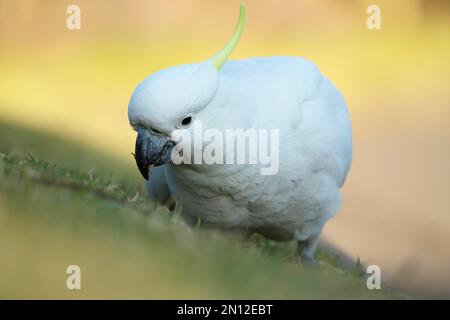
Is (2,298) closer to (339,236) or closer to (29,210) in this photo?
(29,210)

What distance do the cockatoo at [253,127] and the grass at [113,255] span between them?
1.38 feet

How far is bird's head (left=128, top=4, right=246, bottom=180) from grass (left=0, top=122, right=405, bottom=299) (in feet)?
1.01

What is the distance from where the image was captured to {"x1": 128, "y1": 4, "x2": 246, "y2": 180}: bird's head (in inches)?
143

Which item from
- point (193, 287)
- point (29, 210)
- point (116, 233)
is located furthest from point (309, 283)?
point (29, 210)

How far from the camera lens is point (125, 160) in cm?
830

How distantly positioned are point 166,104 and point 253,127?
0.58 m

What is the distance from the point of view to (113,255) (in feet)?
9.86

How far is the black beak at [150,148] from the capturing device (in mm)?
3787
